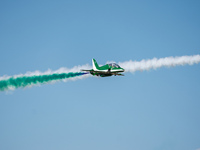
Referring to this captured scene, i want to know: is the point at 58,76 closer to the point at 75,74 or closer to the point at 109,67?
the point at 75,74

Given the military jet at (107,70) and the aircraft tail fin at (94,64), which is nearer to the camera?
the military jet at (107,70)

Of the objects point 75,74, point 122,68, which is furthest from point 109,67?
point 75,74

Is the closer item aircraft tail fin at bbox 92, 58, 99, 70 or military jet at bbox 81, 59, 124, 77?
military jet at bbox 81, 59, 124, 77

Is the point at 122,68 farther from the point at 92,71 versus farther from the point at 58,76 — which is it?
the point at 58,76

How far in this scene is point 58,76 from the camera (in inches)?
4402

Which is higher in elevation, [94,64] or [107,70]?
[94,64]

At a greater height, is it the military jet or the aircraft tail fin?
the aircraft tail fin

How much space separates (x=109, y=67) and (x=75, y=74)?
→ 14.2 meters

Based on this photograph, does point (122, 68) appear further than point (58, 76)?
No

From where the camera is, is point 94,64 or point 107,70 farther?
point 94,64

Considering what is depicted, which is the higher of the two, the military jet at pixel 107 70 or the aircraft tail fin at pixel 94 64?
the aircraft tail fin at pixel 94 64

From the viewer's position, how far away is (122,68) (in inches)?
4124

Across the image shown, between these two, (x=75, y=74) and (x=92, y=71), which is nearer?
(x=92, y=71)

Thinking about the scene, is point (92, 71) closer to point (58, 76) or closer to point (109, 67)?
point (109, 67)
